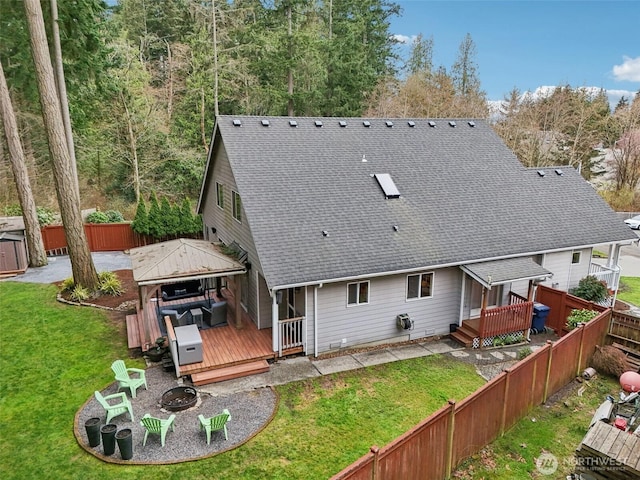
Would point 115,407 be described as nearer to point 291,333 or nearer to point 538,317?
point 291,333

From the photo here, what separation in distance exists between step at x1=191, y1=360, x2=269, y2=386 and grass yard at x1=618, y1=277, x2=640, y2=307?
15.3 metres

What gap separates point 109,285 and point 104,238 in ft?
25.6

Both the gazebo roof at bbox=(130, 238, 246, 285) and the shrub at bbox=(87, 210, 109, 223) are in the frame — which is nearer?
the gazebo roof at bbox=(130, 238, 246, 285)

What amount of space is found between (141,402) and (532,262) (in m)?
11.6

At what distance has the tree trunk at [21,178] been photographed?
17609 millimetres

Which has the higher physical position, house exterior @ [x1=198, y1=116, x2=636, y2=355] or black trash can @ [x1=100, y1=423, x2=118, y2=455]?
house exterior @ [x1=198, y1=116, x2=636, y2=355]

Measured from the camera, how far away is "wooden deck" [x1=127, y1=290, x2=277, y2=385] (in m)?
10.4

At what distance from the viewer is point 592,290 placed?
48.3ft

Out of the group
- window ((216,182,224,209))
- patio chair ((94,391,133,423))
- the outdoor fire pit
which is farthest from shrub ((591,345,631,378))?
window ((216,182,224,209))

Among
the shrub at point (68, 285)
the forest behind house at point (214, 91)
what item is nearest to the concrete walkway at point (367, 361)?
the shrub at point (68, 285)

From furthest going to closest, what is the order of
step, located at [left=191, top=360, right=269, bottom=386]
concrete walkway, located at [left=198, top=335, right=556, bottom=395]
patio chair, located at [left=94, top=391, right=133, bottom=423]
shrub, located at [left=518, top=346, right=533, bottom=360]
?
1. shrub, located at [left=518, top=346, right=533, bottom=360]
2. concrete walkway, located at [left=198, top=335, right=556, bottom=395]
3. step, located at [left=191, top=360, right=269, bottom=386]
4. patio chair, located at [left=94, top=391, right=133, bottom=423]

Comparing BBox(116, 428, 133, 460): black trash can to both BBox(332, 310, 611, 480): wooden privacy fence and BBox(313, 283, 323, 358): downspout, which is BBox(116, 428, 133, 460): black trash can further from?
BBox(313, 283, 323, 358): downspout

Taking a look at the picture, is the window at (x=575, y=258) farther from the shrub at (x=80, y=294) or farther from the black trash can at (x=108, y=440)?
the shrub at (x=80, y=294)

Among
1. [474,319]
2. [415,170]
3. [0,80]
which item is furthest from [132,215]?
[474,319]
